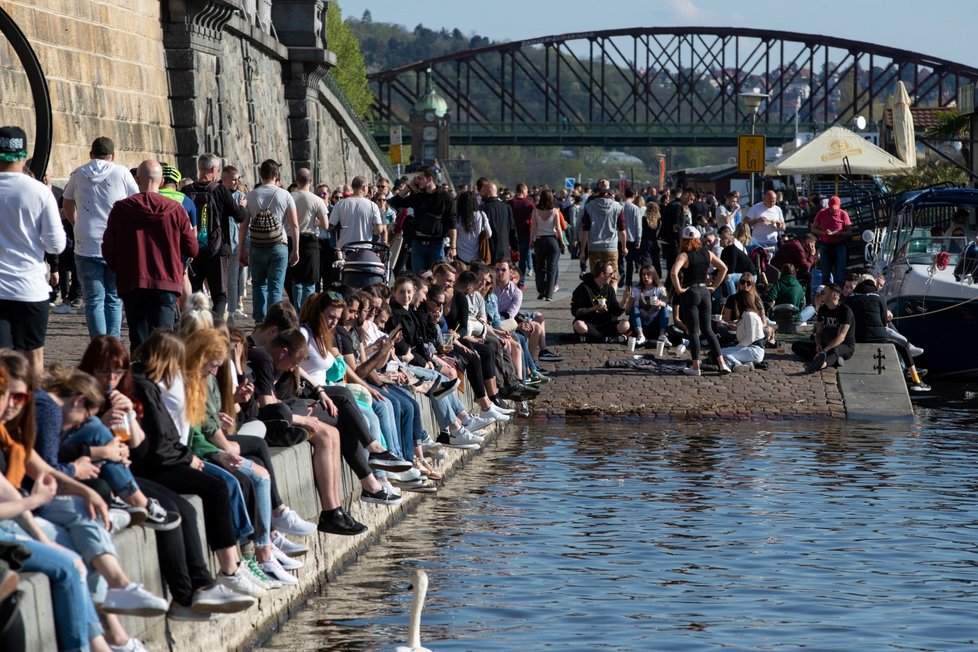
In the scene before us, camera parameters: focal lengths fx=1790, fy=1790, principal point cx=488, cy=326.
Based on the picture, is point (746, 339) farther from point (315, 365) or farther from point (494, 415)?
point (315, 365)

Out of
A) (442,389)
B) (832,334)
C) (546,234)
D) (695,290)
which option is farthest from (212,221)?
(546,234)

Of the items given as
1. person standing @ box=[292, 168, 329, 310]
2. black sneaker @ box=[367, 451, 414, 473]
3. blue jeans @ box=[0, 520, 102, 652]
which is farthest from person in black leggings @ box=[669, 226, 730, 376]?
blue jeans @ box=[0, 520, 102, 652]

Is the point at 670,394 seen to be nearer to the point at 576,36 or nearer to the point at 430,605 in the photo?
the point at 430,605

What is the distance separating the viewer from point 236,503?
801 centimetres

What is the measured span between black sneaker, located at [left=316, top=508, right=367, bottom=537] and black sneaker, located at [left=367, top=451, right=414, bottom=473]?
1.01 meters

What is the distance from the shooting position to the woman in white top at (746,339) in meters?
19.8

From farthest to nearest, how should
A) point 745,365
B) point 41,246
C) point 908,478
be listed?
point 745,365
point 908,478
point 41,246

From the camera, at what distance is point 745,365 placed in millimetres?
19969

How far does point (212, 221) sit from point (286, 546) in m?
7.80

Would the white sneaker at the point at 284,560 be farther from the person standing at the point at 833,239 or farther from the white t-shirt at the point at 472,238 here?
the person standing at the point at 833,239

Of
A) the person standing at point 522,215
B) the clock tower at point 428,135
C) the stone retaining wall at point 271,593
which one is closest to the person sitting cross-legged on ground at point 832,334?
the stone retaining wall at point 271,593

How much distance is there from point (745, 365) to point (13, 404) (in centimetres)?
1452

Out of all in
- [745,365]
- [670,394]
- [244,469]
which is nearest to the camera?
[244,469]

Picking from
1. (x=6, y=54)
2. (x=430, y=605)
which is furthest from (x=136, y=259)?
(x=6, y=54)
